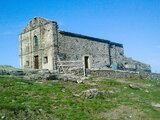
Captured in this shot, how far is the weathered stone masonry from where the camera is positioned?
4497 centimetres

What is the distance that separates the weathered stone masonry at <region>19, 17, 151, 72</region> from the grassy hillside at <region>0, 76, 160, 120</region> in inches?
568

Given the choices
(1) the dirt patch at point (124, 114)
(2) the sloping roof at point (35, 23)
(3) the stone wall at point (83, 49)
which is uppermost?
(2) the sloping roof at point (35, 23)

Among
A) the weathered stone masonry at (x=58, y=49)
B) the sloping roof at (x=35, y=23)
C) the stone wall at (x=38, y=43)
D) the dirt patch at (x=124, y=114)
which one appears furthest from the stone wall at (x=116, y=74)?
the dirt patch at (x=124, y=114)

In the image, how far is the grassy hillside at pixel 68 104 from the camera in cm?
1938

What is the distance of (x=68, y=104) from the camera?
72.6 ft

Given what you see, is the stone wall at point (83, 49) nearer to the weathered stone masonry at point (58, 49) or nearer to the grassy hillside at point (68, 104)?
the weathered stone masonry at point (58, 49)

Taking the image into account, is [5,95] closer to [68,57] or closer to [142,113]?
[142,113]

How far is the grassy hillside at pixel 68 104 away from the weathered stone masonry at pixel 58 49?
14.4m

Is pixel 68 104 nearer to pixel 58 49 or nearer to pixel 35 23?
pixel 58 49

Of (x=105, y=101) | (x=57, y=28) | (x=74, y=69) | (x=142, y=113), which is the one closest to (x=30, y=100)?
(x=105, y=101)

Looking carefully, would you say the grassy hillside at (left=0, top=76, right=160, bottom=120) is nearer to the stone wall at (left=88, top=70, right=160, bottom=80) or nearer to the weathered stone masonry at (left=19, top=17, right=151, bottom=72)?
the stone wall at (left=88, top=70, right=160, bottom=80)

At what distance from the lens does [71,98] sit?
24266 millimetres

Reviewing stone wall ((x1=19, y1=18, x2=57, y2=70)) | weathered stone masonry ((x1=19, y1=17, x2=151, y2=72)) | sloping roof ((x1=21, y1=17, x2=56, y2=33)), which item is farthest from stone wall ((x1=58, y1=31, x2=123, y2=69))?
sloping roof ((x1=21, y1=17, x2=56, y2=33))

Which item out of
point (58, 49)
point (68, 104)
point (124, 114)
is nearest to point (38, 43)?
point (58, 49)
